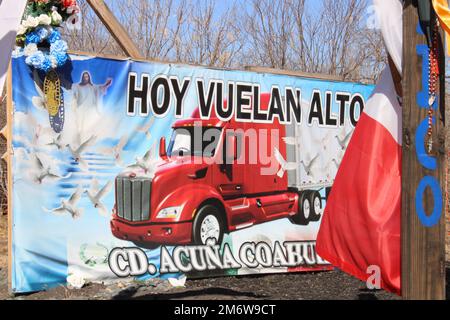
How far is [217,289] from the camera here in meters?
7.36

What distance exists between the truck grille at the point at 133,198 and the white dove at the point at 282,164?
188 centimetres

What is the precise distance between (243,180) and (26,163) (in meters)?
2.75

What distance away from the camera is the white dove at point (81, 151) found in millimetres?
7203

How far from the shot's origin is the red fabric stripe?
12.4 feet

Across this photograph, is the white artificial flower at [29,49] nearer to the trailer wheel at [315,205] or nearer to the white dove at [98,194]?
the white dove at [98,194]

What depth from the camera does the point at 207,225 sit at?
796 centimetres

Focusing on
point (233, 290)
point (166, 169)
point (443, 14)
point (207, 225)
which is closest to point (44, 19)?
point (166, 169)

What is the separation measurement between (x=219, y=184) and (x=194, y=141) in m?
0.64

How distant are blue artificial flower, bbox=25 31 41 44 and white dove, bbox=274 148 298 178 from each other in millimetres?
3347

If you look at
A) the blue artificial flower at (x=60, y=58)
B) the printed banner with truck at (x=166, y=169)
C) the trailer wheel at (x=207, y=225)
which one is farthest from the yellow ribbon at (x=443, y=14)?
the trailer wheel at (x=207, y=225)

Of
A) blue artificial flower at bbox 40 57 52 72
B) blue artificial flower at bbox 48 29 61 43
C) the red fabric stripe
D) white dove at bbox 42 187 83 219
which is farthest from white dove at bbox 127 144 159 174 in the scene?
the red fabric stripe

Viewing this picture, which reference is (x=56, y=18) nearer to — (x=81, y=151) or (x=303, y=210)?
(x=81, y=151)

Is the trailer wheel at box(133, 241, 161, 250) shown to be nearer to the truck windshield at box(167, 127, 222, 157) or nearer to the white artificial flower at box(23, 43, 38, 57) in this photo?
the truck windshield at box(167, 127, 222, 157)
